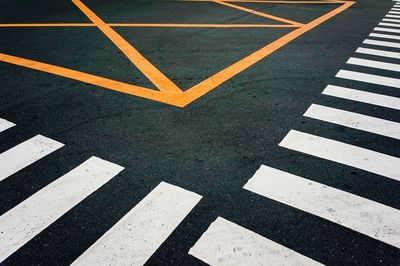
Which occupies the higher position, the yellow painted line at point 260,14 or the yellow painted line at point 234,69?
the yellow painted line at point 234,69

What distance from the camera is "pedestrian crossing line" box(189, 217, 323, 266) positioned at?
254cm

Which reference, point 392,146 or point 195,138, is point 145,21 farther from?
point 392,146

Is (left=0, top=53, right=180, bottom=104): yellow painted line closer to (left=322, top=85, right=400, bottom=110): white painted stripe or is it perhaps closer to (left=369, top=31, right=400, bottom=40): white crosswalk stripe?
(left=322, top=85, right=400, bottom=110): white painted stripe

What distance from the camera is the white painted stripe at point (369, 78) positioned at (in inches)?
232

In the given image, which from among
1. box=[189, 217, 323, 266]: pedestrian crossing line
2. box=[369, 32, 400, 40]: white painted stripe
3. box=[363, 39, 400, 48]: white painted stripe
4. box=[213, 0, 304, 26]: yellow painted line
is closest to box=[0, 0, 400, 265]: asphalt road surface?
box=[189, 217, 323, 266]: pedestrian crossing line

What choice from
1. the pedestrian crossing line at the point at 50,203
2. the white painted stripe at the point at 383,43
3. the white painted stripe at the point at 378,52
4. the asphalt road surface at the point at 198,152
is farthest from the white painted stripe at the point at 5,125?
the white painted stripe at the point at 383,43

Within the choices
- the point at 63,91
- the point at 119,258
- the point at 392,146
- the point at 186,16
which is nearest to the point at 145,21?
the point at 186,16

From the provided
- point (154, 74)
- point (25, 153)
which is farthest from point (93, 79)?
point (25, 153)

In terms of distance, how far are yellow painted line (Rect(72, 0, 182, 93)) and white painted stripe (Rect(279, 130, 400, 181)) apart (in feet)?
6.91

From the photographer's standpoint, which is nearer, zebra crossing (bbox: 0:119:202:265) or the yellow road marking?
zebra crossing (bbox: 0:119:202:265)

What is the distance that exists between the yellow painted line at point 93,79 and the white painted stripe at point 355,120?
2124 millimetres

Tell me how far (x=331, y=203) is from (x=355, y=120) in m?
1.90

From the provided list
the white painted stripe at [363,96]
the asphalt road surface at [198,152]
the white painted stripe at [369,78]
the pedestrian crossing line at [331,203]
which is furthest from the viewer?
the white painted stripe at [369,78]

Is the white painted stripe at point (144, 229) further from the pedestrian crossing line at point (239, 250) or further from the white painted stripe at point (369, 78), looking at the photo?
the white painted stripe at point (369, 78)
